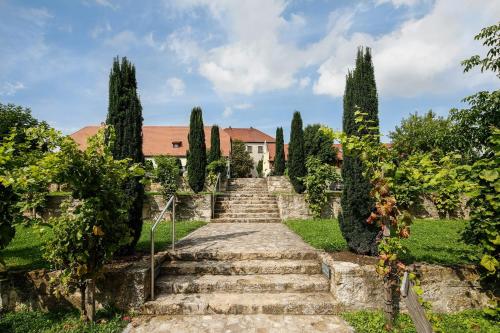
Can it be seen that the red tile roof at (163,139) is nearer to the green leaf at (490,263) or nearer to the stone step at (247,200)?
the stone step at (247,200)

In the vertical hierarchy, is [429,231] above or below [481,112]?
below

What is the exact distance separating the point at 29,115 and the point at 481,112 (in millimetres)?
33502

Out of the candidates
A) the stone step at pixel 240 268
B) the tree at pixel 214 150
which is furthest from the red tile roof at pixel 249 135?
the stone step at pixel 240 268

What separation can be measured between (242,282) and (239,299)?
0.32 meters

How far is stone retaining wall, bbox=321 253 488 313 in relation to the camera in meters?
3.61

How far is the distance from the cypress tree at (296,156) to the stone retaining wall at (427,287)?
9.50 m

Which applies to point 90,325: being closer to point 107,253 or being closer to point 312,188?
point 107,253

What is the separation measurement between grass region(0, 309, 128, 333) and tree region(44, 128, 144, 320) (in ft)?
0.49

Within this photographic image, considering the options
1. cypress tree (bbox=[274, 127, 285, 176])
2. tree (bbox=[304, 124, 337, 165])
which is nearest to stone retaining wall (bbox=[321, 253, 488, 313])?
cypress tree (bbox=[274, 127, 285, 176])

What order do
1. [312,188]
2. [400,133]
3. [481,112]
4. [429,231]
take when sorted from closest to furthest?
1. [481,112]
2. [429,231]
3. [312,188]
4. [400,133]

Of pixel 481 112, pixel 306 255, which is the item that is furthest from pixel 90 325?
pixel 481 112

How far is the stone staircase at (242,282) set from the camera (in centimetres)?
352

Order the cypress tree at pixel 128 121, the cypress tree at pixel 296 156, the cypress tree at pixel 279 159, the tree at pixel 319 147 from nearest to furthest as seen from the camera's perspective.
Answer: the cypress tree at pixel 128 121 < the cypress tree at pixel 296 156 < the cypress tree at pixel 279 159 < the tree at pixel 319 147

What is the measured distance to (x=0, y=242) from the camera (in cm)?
329
